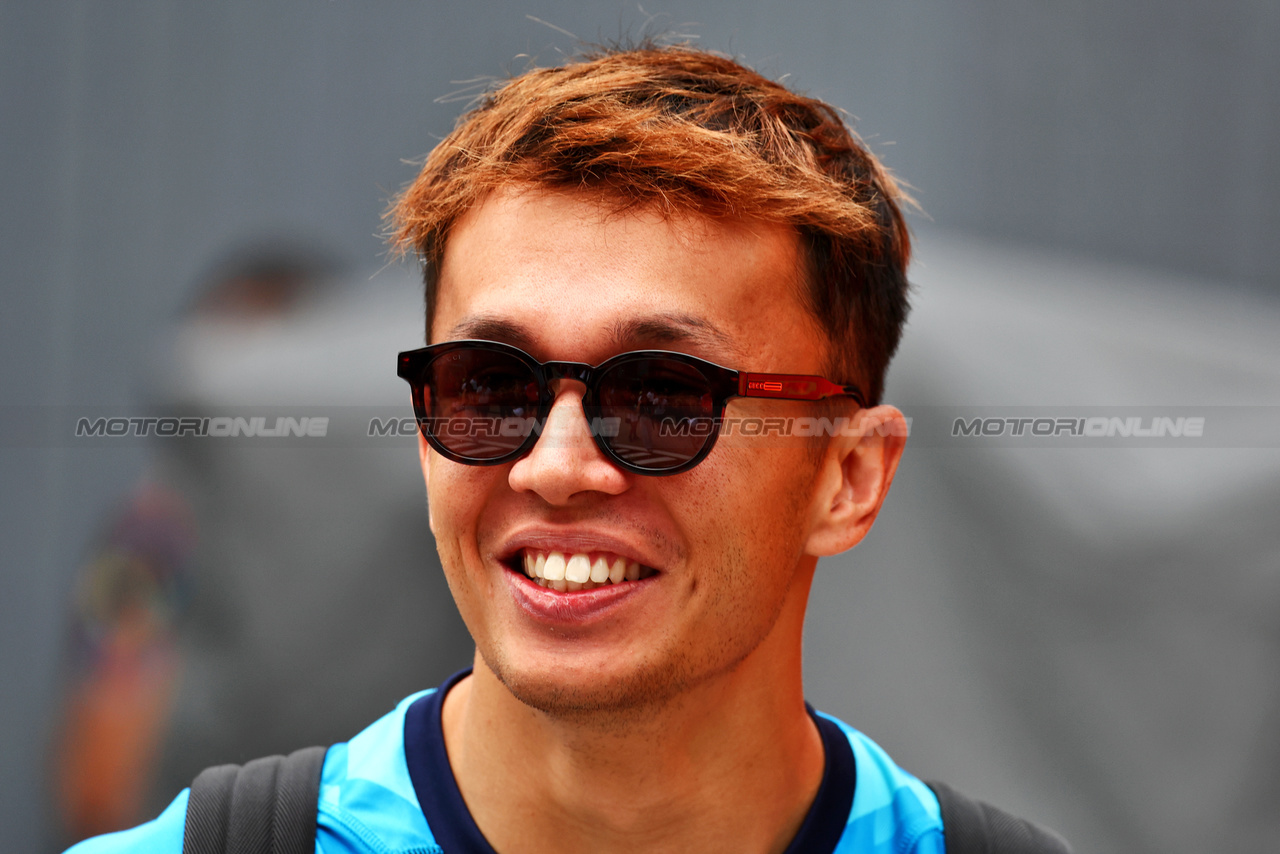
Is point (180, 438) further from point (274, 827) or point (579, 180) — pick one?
point (579, 180)

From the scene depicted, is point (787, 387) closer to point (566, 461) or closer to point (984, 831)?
point (566, 461)

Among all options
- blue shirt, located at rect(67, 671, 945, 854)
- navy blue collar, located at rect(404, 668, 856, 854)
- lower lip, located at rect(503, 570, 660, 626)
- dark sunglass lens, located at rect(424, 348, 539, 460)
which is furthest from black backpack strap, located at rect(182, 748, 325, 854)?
dark sunglass lens, located at rect(424, 348, 539, 460)

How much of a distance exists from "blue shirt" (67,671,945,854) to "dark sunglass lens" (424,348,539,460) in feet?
2.11

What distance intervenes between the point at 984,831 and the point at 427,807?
109cm

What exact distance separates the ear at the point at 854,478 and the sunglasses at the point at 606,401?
250 mm

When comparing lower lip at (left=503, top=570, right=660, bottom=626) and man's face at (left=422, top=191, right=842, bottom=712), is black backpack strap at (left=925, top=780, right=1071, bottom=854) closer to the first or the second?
man's face at (left=422, top=191, right=842, bottom=712)

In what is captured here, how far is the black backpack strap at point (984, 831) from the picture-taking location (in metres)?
1.93

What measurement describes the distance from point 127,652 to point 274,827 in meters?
2.28

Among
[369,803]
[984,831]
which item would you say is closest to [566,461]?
[369,803]

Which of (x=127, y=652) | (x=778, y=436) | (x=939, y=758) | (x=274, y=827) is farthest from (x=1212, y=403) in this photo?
(x=127, y=652)

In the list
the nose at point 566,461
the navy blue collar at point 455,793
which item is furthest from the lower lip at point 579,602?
the navy blue collar at point 455,793

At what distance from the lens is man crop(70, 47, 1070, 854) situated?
1541 millimetres

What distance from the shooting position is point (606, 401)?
4.97 ft

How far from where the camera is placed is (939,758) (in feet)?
11.4
